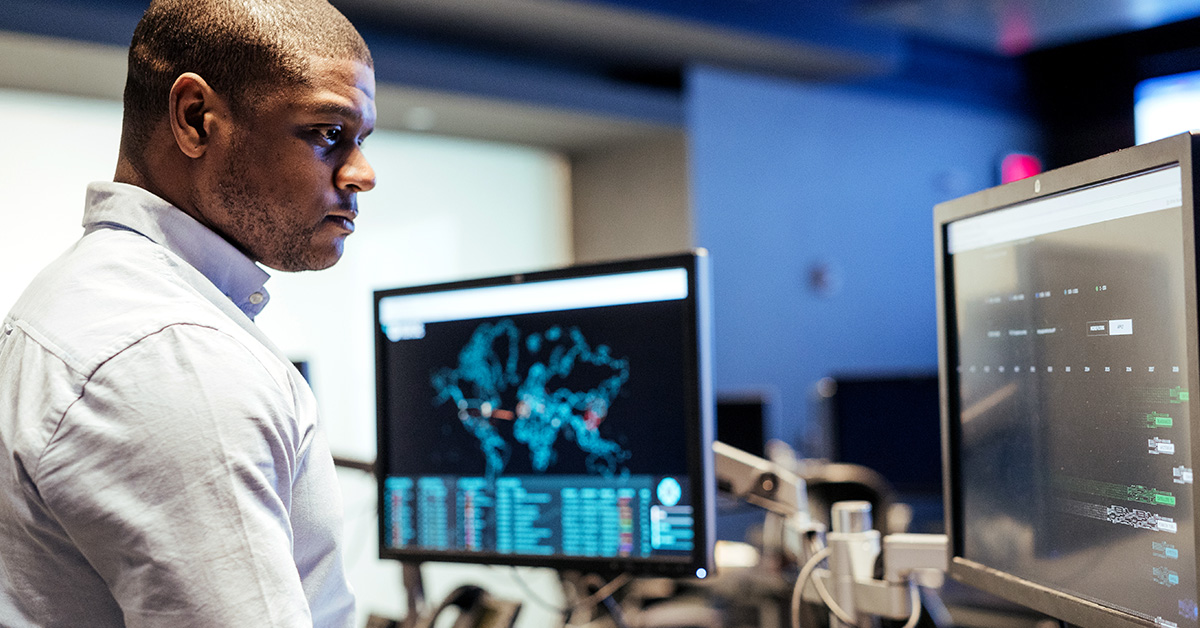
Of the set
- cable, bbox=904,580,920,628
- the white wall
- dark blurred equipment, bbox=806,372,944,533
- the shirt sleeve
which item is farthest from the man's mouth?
dark blurred equipment, bbox=806,372,944,533

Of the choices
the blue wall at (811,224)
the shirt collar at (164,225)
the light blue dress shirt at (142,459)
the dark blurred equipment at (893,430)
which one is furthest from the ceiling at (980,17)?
the light blue dress shirt at (142,459)

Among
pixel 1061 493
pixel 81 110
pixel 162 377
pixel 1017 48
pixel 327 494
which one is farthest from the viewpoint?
pixel 1017 48

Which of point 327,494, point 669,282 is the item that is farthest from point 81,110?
point 327,494

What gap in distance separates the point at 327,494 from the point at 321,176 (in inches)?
10.3

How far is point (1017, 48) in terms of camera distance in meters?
4.55

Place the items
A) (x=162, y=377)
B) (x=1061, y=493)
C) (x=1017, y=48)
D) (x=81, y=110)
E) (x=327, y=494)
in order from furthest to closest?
(x=1017, y=48), (x=81, y=110), (x=1061, y=493), (x=327, y=494), (x=162, y=377)

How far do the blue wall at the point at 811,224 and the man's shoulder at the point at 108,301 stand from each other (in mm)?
3572

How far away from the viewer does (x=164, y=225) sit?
776 millimetres

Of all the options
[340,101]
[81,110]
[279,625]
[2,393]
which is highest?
[81,110]

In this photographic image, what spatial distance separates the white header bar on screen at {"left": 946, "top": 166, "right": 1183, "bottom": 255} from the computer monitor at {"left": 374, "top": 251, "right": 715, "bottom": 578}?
315 millimetres

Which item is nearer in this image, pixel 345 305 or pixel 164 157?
pixel 164 157

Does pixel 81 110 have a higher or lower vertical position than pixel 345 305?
higher

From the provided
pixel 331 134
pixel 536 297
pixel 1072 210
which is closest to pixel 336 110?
pixel 331 134

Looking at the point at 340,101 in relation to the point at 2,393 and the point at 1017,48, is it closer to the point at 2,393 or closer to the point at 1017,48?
the point at 2,393
